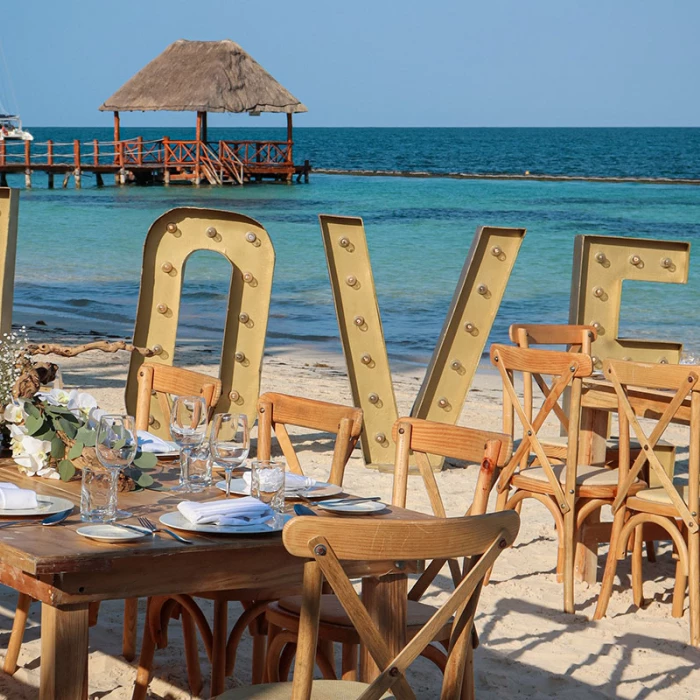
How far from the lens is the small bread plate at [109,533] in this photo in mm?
2410

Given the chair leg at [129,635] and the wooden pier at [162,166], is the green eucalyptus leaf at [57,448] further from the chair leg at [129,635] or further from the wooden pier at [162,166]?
the wooden pier at [162,166]

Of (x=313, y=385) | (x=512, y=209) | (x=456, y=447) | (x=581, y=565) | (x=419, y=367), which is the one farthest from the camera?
(x=512, y=209)

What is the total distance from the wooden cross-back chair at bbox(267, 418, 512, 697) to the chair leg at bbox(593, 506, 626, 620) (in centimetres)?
128

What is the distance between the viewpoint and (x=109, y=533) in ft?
8.06

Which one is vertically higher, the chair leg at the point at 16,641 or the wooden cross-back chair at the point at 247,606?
the wooden cross-back chair at the point at 247,606

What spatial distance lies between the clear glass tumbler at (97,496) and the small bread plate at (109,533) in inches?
5.2

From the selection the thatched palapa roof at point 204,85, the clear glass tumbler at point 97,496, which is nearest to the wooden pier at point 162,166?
the thatched palapa roof at point 204,85

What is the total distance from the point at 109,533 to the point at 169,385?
1.77 meters

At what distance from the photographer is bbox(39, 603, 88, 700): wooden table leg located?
7.47ft

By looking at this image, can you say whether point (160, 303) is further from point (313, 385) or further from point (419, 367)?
point (419, 367)

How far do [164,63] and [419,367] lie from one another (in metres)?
33.0

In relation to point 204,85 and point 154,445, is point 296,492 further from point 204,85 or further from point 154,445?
point 204,85

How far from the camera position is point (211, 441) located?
3.08m

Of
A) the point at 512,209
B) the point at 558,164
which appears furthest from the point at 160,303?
the point at 558,164
